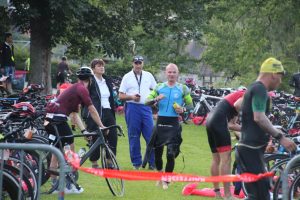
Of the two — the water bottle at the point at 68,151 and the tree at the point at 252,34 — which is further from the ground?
the tree at the point at 252,34

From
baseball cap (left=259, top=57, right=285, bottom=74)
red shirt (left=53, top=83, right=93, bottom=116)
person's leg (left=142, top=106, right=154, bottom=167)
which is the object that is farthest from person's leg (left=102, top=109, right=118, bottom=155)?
baseball cap (left=259, top=57, right=285, bottom=74)

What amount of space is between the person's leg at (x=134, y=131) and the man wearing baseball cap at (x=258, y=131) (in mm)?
5739

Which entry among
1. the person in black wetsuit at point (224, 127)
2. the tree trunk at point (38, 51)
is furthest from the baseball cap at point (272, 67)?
the tree trunk at point (38, 51)

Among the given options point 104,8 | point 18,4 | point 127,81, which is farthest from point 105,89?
point 104,8

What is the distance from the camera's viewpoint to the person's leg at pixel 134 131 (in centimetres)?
1343

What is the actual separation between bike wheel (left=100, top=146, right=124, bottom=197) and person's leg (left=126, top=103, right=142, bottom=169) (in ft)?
8.55

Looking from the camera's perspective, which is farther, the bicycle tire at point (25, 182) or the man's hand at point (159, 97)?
the man's hand at point (159, 97)

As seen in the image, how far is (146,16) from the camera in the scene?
2739cm

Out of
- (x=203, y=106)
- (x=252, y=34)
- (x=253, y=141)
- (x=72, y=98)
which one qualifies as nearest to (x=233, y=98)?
(x=72, y=98)

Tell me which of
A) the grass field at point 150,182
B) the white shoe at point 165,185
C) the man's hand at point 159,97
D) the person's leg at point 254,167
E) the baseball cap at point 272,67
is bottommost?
the grass field at point 150,182

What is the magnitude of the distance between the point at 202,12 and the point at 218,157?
17.9 metres

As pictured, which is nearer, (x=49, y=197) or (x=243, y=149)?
(x=243, y=149)

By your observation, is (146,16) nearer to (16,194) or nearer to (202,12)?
(202,12)

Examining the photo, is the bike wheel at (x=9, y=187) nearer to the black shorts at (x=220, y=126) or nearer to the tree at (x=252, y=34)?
the black shorts at (x=220, y=126)
